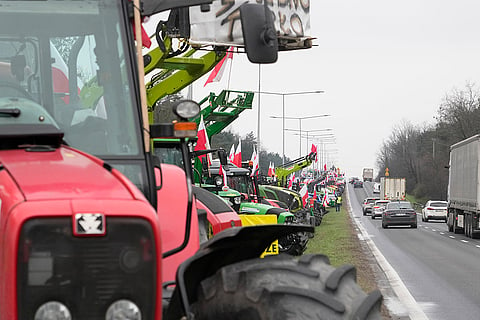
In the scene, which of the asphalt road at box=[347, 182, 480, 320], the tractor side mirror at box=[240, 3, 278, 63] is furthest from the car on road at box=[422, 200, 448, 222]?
the tractor side mirror at box=[240, 3, 278, 63]

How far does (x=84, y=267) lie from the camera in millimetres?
3949

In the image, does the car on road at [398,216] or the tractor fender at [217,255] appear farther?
the car on road at [398,216]

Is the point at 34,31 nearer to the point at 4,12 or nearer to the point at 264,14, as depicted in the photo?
the point at 4,12

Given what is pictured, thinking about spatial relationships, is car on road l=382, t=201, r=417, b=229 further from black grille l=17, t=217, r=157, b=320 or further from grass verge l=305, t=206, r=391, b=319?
black grille l=17, t=217, r=157, b=320

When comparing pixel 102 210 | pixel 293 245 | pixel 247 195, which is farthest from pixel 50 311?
pixel 247 195

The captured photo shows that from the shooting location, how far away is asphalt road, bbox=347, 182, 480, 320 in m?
14.6

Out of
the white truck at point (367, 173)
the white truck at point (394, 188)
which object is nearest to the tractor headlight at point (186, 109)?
the white truck at point (394, 188)

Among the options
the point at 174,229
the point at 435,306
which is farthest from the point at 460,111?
the point at 174,229

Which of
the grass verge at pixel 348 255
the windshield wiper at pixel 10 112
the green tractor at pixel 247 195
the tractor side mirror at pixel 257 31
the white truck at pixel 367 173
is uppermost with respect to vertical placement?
the tractor side mirror at pixel 257 31

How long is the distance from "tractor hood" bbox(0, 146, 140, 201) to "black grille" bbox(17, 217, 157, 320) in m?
0.17

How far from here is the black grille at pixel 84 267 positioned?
3.90 metres

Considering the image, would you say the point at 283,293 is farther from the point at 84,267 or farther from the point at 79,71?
the point at 79,71

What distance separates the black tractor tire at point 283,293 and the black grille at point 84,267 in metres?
0.66

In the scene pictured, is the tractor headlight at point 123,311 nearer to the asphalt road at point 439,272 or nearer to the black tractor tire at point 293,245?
the asphalt road at point 439,272
